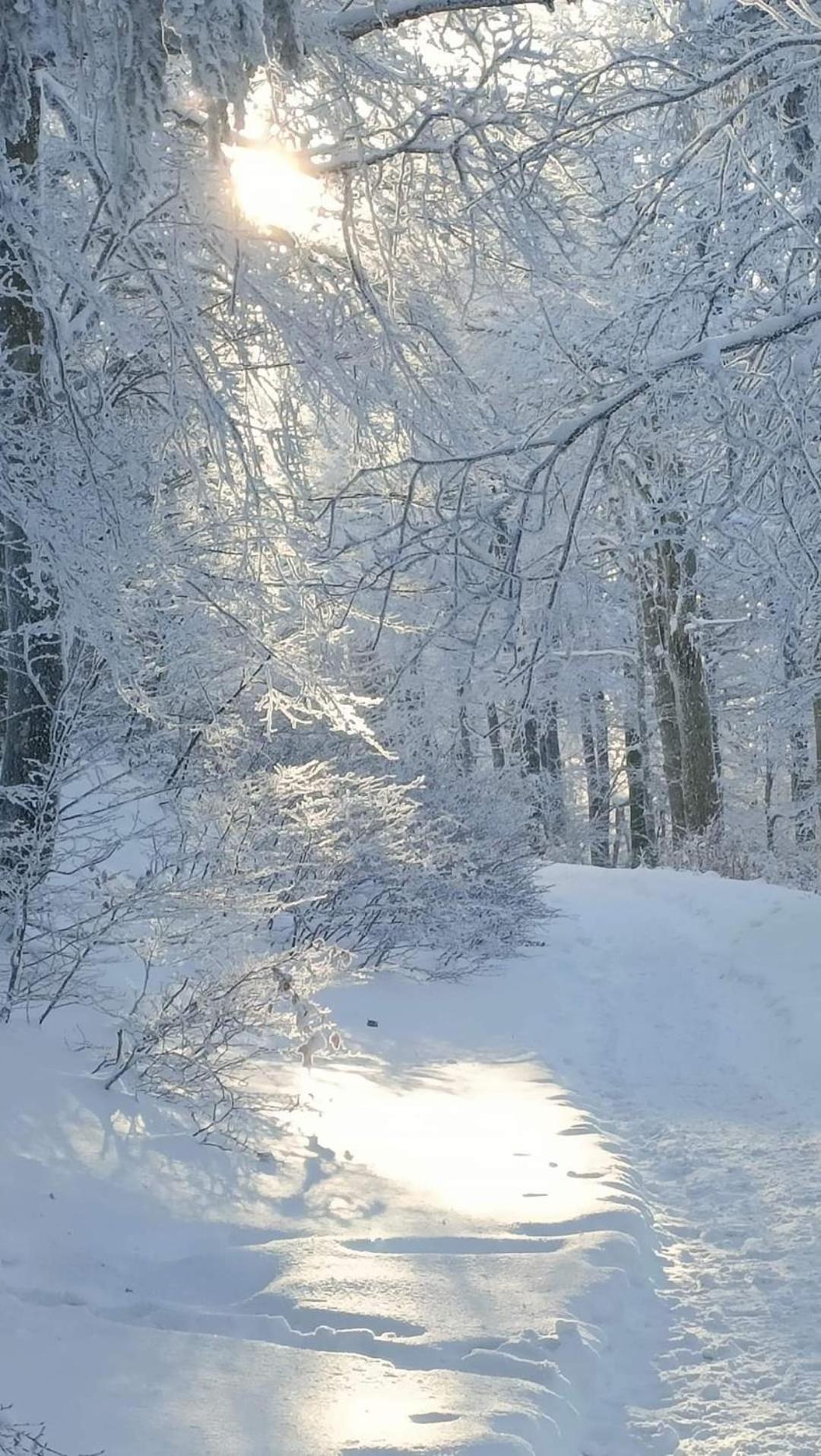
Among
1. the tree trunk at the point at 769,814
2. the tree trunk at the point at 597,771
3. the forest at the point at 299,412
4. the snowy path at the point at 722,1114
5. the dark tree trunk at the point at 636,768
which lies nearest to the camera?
the snowy path at the point at 722,1114

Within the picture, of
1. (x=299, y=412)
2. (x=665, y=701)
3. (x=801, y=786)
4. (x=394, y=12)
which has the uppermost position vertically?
(x=394, y=12)

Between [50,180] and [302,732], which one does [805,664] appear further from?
[50,180]

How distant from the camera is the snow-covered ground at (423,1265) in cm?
358

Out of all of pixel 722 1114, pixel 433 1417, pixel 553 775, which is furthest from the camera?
pixel 553 775

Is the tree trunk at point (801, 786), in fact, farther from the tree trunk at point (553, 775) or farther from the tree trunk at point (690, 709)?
the tree trunk at point (690, 709)

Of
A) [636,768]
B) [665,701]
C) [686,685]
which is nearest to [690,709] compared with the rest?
[686,685]

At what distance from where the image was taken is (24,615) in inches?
267

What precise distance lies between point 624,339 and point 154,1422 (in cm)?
554

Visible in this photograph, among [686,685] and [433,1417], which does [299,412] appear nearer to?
[433,1417]

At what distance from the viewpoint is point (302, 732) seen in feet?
34.7

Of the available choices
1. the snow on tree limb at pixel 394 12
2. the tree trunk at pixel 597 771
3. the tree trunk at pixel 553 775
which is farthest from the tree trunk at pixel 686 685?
the snow on tree limb at pixel 394 12

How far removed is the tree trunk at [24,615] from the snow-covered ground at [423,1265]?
3.29 feet

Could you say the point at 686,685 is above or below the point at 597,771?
above

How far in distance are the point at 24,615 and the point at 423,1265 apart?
3904 millimetres
